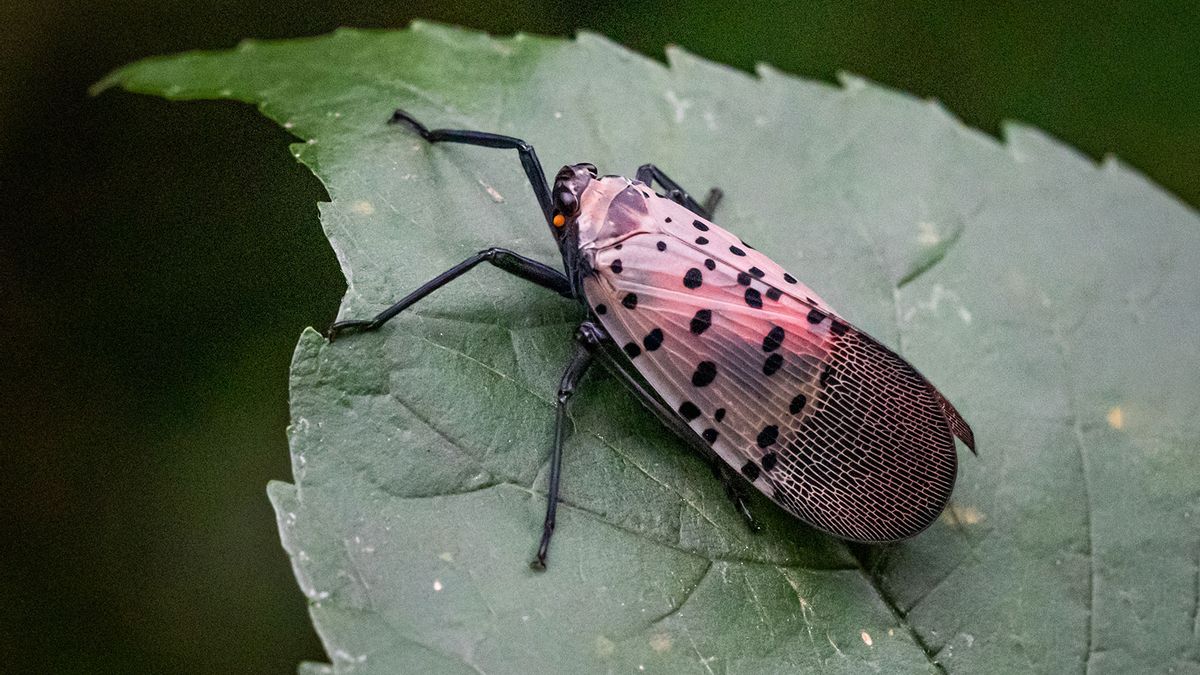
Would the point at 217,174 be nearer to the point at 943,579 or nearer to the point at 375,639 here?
the point at 375,639

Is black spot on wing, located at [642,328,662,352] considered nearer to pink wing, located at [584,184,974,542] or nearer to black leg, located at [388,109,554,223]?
pink wing, located at [584,184,974,542]

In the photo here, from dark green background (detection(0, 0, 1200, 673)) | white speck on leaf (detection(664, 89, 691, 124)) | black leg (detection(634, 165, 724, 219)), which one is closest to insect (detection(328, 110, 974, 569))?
black leg (detection(634, 165, 724, 219))

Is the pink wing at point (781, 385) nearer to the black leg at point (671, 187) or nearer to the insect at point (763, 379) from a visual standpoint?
the insect at point (763, 379)

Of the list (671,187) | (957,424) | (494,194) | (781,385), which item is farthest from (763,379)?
(494,194)

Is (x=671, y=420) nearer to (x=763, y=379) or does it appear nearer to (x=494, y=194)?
(x=763, y=379)

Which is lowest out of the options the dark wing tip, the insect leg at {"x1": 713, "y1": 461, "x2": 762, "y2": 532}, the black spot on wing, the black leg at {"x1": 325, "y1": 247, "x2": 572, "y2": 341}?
the insect leg at {"x1": 713, "y1": 461, "x2": 762, "y2": 532}

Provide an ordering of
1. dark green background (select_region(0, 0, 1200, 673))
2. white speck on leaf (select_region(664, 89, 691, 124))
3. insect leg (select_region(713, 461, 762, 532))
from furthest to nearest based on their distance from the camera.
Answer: dark green background (select_region(0, 0, 1200, 673))
white speck on leaf (select_region(664, 89, 691, 124))
insect leg (select_region(713, 461, 762, 532))

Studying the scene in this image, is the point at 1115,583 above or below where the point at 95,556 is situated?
above

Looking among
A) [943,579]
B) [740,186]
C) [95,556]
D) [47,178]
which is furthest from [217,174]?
[943,579]
